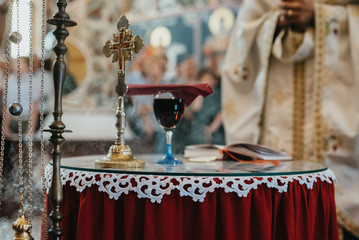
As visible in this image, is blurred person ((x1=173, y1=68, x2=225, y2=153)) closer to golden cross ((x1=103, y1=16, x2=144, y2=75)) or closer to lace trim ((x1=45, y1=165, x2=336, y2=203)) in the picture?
golden cross ((x1=103, y1=16, x2=144, y2=75))

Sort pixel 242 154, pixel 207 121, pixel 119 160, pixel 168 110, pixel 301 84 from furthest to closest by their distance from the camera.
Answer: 1. pixel 207 121
2. pixel 301 84
3. pixel 242 154
4. pixel 168 110
5. pixel 119 160

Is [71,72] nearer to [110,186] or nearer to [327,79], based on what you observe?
[327,79]

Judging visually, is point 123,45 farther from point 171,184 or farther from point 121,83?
point 171,184

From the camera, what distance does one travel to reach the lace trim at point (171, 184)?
1080 mm

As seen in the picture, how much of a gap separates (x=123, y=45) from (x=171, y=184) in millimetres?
490

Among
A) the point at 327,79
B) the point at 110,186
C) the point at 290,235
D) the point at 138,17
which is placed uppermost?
the point at 138,17

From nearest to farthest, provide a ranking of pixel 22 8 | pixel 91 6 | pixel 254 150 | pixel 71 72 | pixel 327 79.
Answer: pixel 22 8 → pixel 254 150 → pixel 327 79 → pixel 71 72 → pixel 91 6

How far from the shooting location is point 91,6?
15.8ft

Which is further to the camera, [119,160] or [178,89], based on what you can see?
[178,89]

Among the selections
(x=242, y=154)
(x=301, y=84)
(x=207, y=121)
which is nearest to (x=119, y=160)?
(x=242, y=154)

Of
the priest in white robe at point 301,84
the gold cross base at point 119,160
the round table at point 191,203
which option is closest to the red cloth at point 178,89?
the gold cross base at point 119,160

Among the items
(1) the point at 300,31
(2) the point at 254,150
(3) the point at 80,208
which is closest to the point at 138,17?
(1) the point at 300,31

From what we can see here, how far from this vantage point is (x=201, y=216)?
1104mm

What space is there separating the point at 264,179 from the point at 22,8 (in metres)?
0.82
